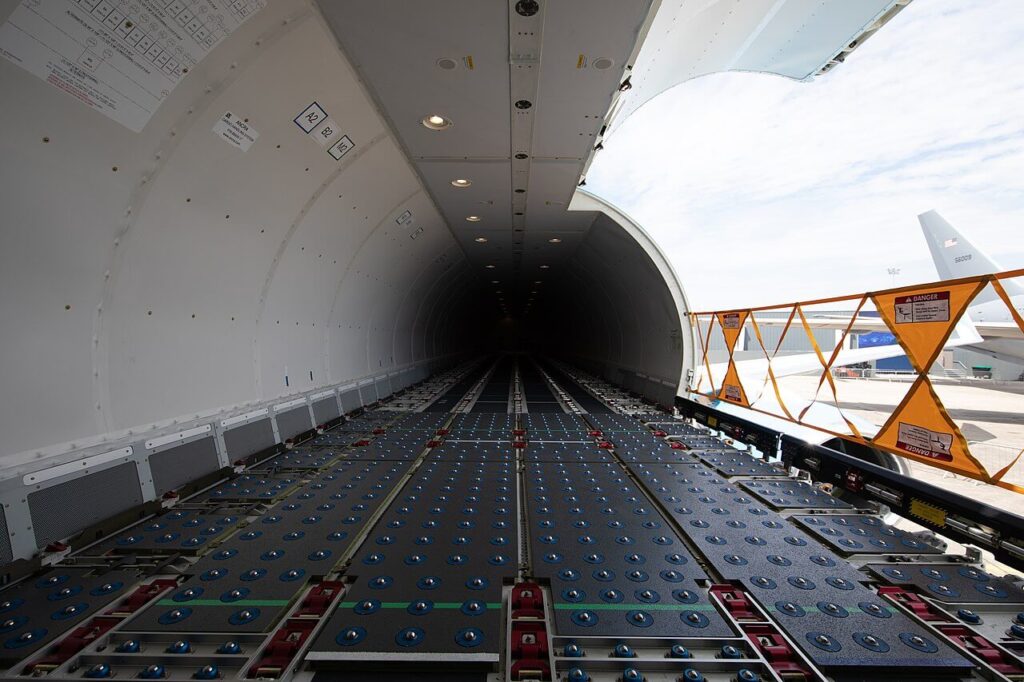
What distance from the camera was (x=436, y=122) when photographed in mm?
5152

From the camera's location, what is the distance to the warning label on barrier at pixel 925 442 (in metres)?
3.39

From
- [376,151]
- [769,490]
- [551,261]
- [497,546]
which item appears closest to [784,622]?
[497,546]

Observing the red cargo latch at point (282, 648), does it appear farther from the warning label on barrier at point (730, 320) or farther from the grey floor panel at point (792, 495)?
the warning label on barrier at point (730, 320)

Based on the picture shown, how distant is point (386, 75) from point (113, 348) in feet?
10.9

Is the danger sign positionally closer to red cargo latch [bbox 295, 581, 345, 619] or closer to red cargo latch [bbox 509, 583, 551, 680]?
red cargo latch [bbox 509, 583, 551, 680]

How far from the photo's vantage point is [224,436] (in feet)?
15.9

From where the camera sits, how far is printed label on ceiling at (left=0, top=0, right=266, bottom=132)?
7.94ft

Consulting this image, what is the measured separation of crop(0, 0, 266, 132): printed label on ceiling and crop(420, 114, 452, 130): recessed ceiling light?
204cm

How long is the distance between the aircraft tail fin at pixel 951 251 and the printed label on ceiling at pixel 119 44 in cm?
2798

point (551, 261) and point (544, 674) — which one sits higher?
point (551, 261)

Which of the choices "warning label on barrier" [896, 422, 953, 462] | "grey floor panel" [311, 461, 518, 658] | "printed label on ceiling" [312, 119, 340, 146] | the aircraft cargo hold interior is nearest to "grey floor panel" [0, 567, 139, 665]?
the aircraft cargo hold interior

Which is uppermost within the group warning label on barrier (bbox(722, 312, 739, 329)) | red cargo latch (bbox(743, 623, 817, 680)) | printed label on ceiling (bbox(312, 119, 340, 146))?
printed label on ceiling (bbox(312, 119, 340, 146))

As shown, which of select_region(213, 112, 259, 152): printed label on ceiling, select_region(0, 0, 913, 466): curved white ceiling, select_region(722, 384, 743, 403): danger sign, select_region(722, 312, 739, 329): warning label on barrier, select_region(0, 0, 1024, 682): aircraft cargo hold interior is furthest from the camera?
select_region(722, 312, 739, 329): warning label on barrier

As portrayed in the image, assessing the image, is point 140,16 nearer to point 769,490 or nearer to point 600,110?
point 600,110
